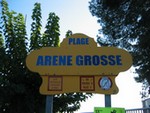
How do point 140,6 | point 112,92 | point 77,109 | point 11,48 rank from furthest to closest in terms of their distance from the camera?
point 140,6
point 77,109
point 11,48
point 112,92

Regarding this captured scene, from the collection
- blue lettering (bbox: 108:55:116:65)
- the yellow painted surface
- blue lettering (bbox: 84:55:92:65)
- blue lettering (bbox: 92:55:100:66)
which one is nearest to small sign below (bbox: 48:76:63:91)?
the yellow painted surface

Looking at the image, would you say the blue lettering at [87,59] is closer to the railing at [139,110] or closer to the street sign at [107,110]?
the street sign at [107,110]

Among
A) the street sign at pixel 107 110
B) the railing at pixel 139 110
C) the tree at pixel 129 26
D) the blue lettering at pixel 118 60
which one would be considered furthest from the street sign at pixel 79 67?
the tree at pixel 129 26

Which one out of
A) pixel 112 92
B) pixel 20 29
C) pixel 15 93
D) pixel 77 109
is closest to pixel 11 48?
pixel 20 29

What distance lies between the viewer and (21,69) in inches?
349

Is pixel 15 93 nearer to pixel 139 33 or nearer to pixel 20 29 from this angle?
pixel 20 29

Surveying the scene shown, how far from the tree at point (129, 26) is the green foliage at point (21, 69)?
5.16 meters

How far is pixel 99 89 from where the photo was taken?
7.41m

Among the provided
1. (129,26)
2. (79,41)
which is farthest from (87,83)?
(129,26)

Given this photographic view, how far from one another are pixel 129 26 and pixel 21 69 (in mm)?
6868

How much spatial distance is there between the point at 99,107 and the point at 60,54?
1606 mm

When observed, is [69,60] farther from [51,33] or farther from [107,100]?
[51,33]

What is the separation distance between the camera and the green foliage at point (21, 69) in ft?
28.2

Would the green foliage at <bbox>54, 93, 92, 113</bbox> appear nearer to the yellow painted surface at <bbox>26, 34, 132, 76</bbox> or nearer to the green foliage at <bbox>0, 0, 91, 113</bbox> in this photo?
the green foliage at <bbox>0, 0, 91, 113</bbox>
